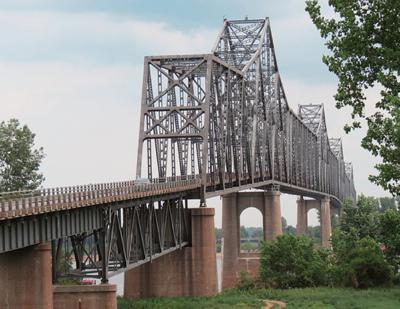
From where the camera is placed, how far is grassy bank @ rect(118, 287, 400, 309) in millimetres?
65500

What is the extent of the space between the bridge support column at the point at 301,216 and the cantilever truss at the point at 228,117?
24288 millimetres

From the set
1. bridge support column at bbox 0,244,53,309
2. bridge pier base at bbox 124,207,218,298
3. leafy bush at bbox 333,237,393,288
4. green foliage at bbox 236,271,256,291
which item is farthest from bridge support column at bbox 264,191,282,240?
bridge support column at bbox 0,244,53,309

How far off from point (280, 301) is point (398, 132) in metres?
47.8

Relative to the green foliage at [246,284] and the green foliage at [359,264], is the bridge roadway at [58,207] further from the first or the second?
the green foliage at [359,264]

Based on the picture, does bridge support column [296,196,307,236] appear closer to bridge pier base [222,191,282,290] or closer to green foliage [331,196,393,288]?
bridge pier base [222,191,282,290]

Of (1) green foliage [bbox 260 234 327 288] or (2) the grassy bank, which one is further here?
(1) green foliage [bbox 260 234 327 288]

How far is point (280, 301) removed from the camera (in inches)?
2842

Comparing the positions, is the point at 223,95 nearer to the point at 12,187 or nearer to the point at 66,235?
the point at 12,187

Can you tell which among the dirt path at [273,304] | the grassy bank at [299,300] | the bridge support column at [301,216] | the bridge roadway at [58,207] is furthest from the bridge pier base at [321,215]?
the bridge roadway at [58,207]

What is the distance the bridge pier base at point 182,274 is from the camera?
73000mm

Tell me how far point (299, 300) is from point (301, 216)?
113194 millimetres

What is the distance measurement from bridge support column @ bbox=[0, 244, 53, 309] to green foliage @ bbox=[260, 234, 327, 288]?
44.1 m

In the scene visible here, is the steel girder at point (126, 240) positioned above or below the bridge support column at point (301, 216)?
below

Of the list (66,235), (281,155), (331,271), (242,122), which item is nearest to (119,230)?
(66,235)
